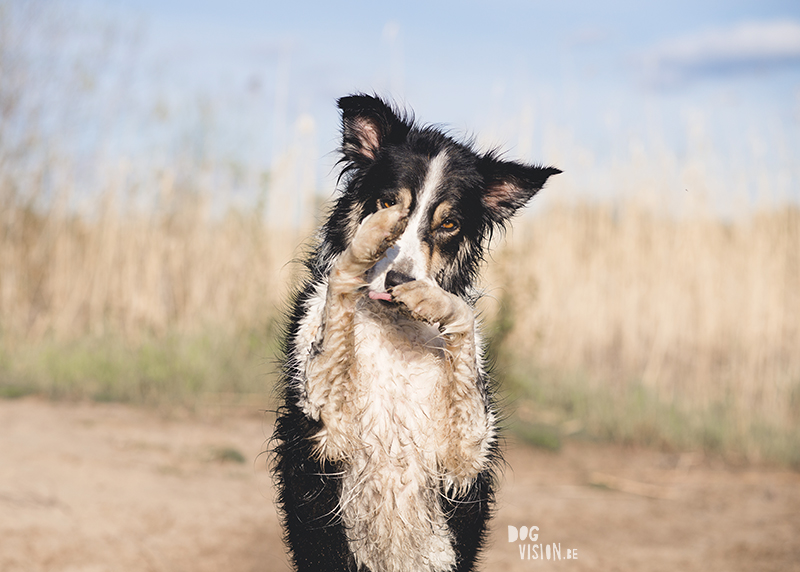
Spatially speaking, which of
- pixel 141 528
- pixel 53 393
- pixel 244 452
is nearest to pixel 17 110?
pixel 53 393

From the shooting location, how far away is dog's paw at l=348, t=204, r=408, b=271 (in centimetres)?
215

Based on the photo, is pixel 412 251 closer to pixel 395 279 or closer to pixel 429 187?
pixel 395 279

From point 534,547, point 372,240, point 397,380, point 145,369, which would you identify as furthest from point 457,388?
point 145,369

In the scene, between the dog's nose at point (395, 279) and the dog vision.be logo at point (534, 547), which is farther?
the dog vision.be logo at point (534, 547)

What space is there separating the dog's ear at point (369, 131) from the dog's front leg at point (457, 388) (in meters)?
0.86

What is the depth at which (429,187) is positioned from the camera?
2.67m

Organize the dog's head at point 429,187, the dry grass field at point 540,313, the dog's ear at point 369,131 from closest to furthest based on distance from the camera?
the dog's head at point 429,187, the dog's ear at point 369,131, the dry grass field at point 540,313

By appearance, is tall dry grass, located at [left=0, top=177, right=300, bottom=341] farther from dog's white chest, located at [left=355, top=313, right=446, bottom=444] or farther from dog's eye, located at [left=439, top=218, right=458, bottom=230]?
dog's white chest, located at [left=355, top=313, right=446, bottom=444]

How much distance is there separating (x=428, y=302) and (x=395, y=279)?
0.16 m

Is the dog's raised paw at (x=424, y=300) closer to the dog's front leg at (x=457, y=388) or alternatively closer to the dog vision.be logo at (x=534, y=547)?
the dog's front leg at (x=457, y=388)

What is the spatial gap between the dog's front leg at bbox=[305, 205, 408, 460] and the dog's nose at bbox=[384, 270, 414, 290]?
0.36 feet

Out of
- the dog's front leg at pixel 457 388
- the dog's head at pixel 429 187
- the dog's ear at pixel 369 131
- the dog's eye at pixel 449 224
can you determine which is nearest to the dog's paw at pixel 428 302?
the dog's front leg at pixel 457 388

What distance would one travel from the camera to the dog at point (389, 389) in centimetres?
228

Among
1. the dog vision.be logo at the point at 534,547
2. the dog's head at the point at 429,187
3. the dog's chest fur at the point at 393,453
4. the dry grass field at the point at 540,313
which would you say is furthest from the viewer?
the dry grass field at the point at 540,313
